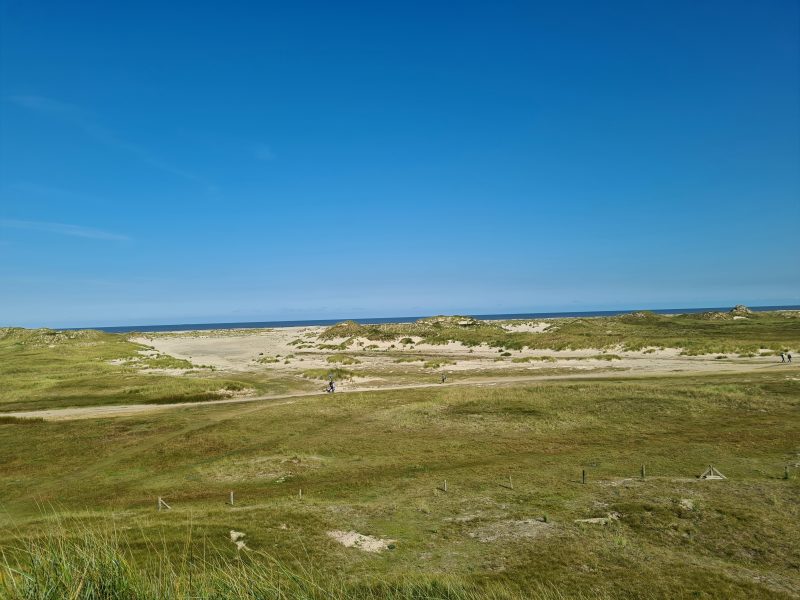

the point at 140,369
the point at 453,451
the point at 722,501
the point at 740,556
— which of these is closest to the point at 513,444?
the point at 453,451

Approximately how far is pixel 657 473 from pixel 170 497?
95.9ft

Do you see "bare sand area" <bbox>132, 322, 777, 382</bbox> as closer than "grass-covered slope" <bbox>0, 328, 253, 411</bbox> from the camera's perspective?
No

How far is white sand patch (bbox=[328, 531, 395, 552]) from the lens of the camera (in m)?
20.0

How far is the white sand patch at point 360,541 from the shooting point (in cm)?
2003

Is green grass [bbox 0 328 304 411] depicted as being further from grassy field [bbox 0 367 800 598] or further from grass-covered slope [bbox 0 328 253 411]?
grassy field [bbox 0 367 800 598]

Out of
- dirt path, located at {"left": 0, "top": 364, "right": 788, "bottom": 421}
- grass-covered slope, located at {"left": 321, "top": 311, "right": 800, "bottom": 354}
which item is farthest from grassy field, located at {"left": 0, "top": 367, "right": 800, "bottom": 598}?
grass-covered slope, located at {"left": 321, "top": 311, "right": 800, "bottom": 354}

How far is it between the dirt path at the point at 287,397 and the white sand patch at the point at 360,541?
36.9m

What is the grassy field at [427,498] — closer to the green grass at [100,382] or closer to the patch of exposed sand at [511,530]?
the patch of exposed sand at [511,530]

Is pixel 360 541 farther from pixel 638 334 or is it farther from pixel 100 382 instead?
pixel 638 334

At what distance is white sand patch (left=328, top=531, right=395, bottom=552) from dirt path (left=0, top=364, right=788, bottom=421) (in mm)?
36942

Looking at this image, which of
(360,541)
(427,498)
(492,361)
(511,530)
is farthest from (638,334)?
(360,541)

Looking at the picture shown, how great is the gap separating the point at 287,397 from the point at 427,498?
39805 mm

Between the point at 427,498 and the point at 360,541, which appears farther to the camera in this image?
the point at 427,498

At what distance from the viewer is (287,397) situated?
6178 cm
